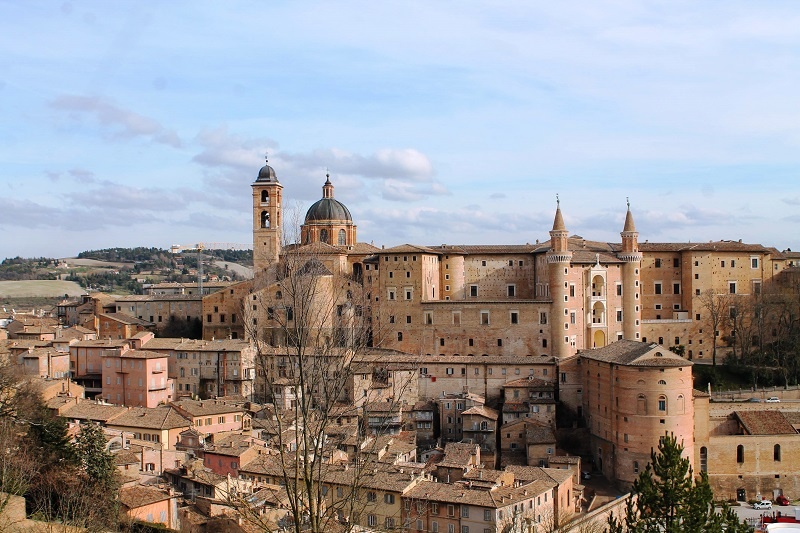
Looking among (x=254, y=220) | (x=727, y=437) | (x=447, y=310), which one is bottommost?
(x=727, y=437)

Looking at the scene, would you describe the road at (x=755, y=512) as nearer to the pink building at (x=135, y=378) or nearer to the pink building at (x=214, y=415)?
the pink building at (x=214, y=415)

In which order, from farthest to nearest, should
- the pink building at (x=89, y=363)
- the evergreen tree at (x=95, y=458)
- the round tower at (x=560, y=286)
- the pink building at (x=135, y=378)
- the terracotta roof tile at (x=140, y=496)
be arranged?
the round tower at (x=560, y=286)
the pink building at (x=89, y=363)
the pink building at (x=135, y=378)
the evergreen tree at (x=95, y=458)
the terracotta roof tile at (x=140, y=496)

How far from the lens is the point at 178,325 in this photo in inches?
2518

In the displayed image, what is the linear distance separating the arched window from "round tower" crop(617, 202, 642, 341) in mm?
15675

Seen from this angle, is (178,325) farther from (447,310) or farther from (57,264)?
(57,264)

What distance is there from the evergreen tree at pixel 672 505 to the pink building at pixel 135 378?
28387 millimetres

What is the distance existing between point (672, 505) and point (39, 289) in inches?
4765

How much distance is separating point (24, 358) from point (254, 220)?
67.8 feet

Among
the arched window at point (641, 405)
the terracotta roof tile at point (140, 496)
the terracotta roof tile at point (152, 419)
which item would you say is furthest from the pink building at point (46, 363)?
the arched window at point (641, 405)

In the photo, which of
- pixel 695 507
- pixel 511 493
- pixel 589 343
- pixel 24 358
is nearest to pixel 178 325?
pixel 24 358

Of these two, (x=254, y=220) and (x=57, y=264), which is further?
(x=57, y=264)

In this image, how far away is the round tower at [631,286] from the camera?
57844 mm

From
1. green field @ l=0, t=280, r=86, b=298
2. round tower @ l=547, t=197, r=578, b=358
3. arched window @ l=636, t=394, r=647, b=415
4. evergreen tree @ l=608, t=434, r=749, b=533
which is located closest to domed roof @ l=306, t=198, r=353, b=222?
round tower @ l=547, t=197, r=578, b=358

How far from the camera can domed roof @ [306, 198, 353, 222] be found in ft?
229
